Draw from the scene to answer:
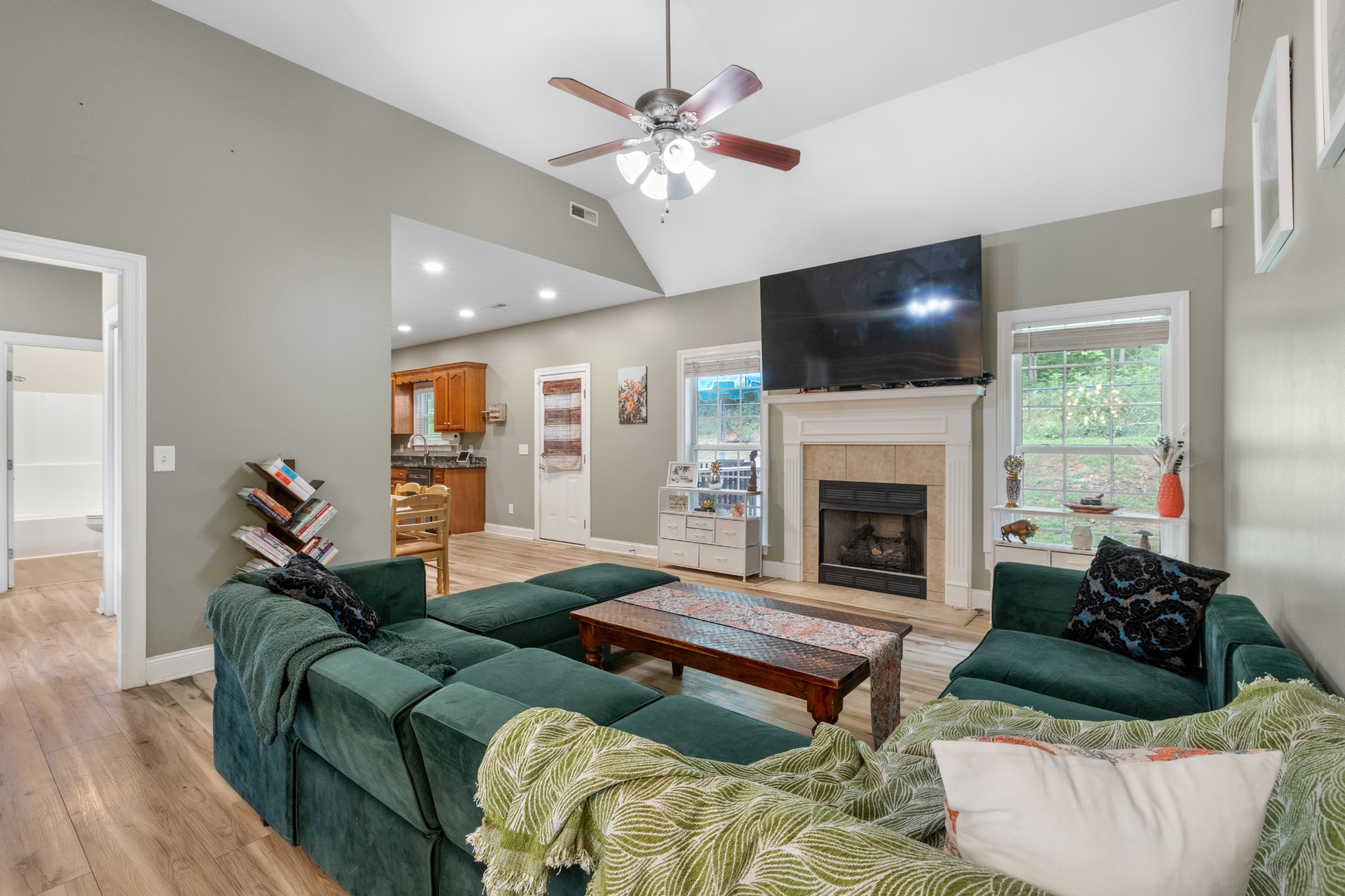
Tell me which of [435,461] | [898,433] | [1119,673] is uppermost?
[898,433]

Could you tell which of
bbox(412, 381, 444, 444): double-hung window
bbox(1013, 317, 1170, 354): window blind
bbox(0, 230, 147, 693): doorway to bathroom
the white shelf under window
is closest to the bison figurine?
the white shelf under window

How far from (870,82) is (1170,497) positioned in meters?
3.01

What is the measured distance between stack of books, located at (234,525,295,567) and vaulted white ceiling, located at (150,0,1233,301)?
8.54 ft

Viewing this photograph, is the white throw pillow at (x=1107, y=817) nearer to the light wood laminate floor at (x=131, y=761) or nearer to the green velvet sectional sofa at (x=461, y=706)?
the green velvet sectional sofa at (x=461, y=706)

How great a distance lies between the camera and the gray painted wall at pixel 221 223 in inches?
109

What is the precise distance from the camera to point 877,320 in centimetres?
462

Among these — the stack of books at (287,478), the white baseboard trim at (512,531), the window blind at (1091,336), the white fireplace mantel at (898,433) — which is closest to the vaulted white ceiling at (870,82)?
the window blind at (1091,336)

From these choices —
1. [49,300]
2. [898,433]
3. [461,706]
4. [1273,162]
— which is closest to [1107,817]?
[461,706]

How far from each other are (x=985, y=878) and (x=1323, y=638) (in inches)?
59.2

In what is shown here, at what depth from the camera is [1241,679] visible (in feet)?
4.80

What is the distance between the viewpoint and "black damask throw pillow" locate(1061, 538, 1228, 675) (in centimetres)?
208

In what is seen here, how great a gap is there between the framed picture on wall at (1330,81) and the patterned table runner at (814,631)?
70.1 inches

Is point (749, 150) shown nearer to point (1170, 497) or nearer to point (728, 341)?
point (728, 341)

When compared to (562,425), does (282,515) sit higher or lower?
lower
